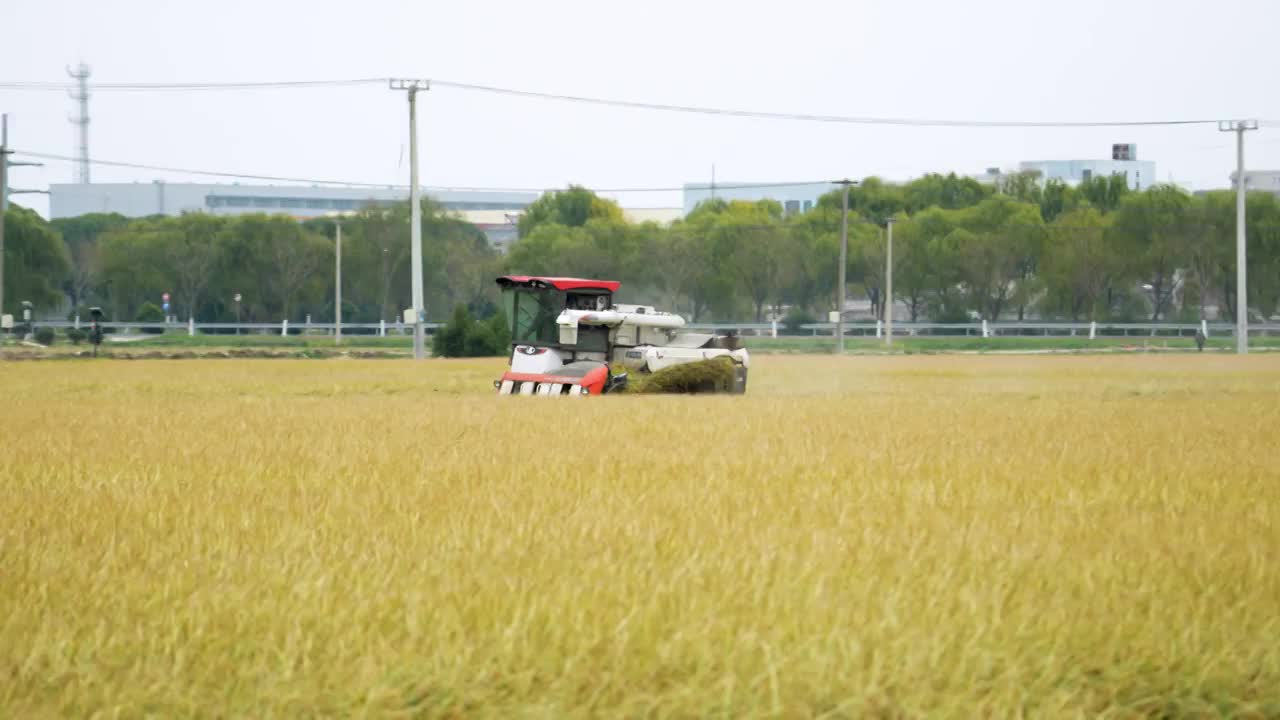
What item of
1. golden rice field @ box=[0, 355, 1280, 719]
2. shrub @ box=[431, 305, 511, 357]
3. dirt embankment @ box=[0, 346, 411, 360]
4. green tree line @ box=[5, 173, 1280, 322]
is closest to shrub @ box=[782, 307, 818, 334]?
green tree line @ box=[5, 173, 1280, 322]

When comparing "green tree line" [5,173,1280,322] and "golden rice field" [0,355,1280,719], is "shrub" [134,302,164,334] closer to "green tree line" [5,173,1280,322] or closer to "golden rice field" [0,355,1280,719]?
"green tree line" [5,173,1280,322]

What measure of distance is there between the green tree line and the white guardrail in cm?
146

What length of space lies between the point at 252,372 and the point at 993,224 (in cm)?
5500

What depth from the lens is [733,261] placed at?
257 ft

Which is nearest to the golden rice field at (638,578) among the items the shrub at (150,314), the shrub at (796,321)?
the shrub at (796,321)

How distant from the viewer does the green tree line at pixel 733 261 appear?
74.6 meters

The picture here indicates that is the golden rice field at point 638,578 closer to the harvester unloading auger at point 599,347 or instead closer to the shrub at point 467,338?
the harvester unloading auger at point 599,347

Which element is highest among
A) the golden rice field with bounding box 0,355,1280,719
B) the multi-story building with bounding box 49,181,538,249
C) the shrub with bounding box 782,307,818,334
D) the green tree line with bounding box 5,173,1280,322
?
the multi-story building with bounding box 49,181,538,249

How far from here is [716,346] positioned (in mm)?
25953

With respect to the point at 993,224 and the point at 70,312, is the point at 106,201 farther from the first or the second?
the point at 993,224

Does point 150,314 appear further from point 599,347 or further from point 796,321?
point 599,347

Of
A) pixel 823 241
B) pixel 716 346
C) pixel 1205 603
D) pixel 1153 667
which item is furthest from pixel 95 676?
pixel 823 241

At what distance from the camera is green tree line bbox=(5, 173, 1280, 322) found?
74.6m

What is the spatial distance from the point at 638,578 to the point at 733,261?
73.5 m
